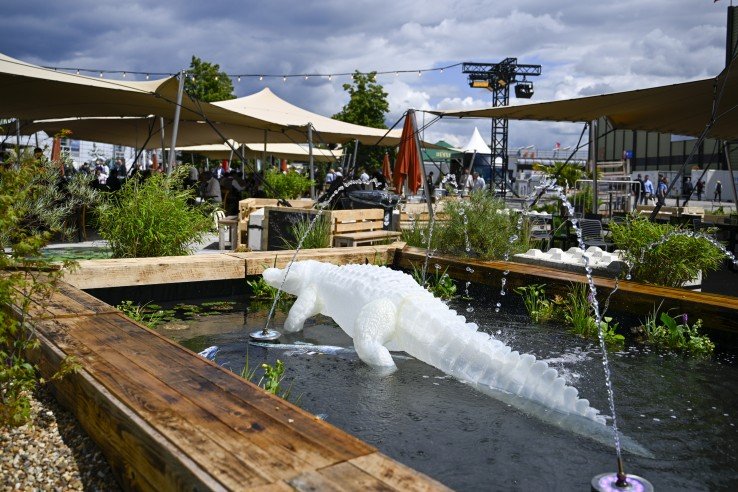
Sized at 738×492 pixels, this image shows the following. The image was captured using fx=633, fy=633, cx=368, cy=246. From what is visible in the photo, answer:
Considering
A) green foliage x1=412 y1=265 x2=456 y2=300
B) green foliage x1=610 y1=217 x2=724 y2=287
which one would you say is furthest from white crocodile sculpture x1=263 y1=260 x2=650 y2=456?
green foliage x1=610 y1=217 x2=724 y2=287

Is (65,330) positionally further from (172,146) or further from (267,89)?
(267,89)

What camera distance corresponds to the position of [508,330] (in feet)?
16.5

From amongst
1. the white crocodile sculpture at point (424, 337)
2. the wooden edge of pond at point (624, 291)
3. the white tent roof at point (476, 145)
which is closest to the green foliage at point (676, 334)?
Result: the wooden edge of pond at point (624, 291)

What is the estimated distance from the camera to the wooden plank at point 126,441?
5.66ft

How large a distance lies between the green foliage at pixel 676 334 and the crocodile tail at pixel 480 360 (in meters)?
1.59

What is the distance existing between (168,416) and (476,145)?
941 inches

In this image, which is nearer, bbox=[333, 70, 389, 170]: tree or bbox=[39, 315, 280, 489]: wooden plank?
bbox=[39, 315, 280, 489]: wooden plank

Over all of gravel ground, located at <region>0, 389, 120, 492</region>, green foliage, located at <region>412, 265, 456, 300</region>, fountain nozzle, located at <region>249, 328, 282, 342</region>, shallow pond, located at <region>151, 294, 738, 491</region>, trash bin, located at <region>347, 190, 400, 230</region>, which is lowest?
shallow pond, located at <region>151, 294, 738, 491</region>

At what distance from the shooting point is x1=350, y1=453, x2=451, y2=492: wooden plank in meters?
1.61

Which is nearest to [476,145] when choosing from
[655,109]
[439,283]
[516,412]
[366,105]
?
[366,105]

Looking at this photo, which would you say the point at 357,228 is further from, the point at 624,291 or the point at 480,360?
the point at 480,360

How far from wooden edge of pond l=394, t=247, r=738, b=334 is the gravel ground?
3928mm

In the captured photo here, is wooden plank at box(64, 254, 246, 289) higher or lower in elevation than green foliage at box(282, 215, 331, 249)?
lower

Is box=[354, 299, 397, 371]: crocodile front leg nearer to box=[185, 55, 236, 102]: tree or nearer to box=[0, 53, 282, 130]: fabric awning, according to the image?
box=[0, 53, 282, 130]: fabric awning
